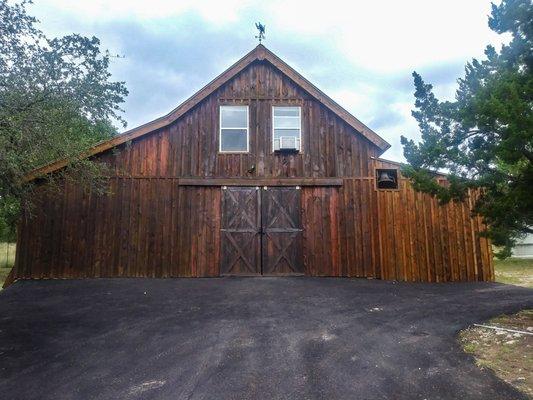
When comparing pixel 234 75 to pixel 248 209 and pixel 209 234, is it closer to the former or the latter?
pixel 248 209

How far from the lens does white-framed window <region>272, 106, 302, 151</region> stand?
1293 cm

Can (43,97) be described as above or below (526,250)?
above

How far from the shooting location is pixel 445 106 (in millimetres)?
6836

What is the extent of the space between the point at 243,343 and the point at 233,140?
8.54m

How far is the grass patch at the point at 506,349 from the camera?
170 inches

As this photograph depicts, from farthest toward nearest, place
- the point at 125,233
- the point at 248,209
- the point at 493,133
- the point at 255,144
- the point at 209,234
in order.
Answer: the point at 255,144 → the point at 248,209 → the point at 209,234 → the point at 125,233 → the point at 493,133

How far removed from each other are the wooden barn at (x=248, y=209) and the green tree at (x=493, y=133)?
5.13 meters

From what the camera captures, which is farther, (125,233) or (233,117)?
(233,117)

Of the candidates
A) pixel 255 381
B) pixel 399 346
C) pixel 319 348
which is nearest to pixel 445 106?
pixel 399 346

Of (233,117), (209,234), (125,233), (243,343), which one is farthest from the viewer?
(233,117)

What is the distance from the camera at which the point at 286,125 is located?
13.2m

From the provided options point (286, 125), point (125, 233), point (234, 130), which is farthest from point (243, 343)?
point (286, 125)

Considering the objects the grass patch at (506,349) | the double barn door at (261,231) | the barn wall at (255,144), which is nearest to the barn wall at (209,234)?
the double barn door at (261,231)

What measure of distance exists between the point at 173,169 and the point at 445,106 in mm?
8744
